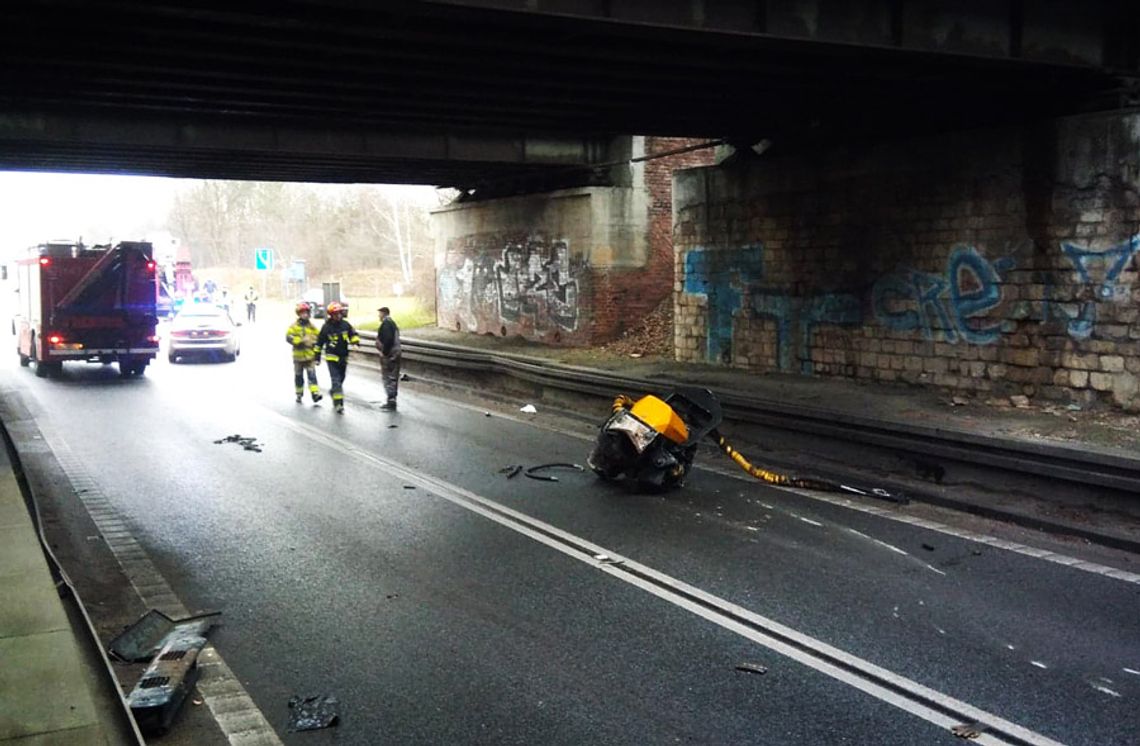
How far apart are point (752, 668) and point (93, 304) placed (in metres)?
20.6

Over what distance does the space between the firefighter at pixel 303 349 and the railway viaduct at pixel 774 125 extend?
11.5 ft

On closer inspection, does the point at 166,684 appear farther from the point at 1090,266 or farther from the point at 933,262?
the point at 933,262

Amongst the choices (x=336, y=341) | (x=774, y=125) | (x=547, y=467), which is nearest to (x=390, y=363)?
(x=336, y=341)

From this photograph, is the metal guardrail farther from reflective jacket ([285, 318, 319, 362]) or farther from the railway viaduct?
reflective jacket ([285, 318, 319, 362])

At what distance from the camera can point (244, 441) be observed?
518 inches

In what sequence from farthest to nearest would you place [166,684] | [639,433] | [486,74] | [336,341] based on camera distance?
[336,341]
[486,74]
[639,433]
[166,684]

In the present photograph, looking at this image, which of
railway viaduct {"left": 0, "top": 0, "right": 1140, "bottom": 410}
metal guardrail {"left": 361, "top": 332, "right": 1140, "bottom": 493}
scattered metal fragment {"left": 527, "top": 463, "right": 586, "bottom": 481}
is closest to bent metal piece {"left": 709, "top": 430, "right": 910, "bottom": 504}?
metal guardrail {"left": 361, "top": 332, "right": 1140, "bottom": 493}

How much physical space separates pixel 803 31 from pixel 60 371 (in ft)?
62.3

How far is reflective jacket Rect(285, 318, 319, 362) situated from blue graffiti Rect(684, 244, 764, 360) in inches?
286

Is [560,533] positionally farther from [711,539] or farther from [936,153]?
[936,153]

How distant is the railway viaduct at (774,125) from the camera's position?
10.8m

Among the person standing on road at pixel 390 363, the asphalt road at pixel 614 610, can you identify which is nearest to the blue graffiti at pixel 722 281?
the person standing on road at pixel 390 363

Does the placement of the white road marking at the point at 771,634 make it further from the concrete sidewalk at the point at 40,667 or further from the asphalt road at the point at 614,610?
the concrete sidewalk at the point at 40,667

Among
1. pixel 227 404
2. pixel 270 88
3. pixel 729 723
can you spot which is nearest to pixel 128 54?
pixel 270 88
